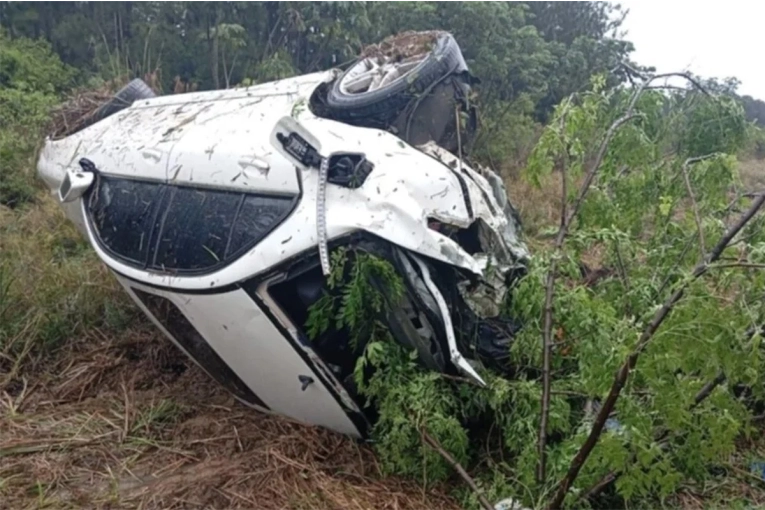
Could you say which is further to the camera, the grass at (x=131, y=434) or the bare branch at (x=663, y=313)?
the grass at (x=131, y=434)

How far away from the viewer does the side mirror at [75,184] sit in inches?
137

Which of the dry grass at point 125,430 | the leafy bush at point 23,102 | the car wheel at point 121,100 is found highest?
the car wheel at point 121,100

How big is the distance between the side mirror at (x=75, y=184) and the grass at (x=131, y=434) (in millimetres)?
1044

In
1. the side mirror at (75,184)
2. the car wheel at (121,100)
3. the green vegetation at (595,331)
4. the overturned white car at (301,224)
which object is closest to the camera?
the green vegetation at (595,331)

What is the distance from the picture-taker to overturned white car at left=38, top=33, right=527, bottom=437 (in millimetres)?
2682

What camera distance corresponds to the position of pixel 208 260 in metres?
2.90

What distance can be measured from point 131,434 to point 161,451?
23 cm

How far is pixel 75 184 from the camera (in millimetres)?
3480

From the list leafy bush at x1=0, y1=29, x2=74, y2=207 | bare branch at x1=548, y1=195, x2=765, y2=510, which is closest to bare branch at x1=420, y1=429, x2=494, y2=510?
bare branch at x1=548, y1=195, x2=765, y2=510

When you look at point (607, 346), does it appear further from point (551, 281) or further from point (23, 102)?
point (23, 102)

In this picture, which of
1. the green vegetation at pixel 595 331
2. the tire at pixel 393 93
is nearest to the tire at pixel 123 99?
the green vegetation at pixel 595 331

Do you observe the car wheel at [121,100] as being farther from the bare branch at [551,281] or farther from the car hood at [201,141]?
the bare branch at [551,281]

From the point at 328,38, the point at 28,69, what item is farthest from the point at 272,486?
the point at 28,69

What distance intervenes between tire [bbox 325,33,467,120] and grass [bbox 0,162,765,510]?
1.49 m
